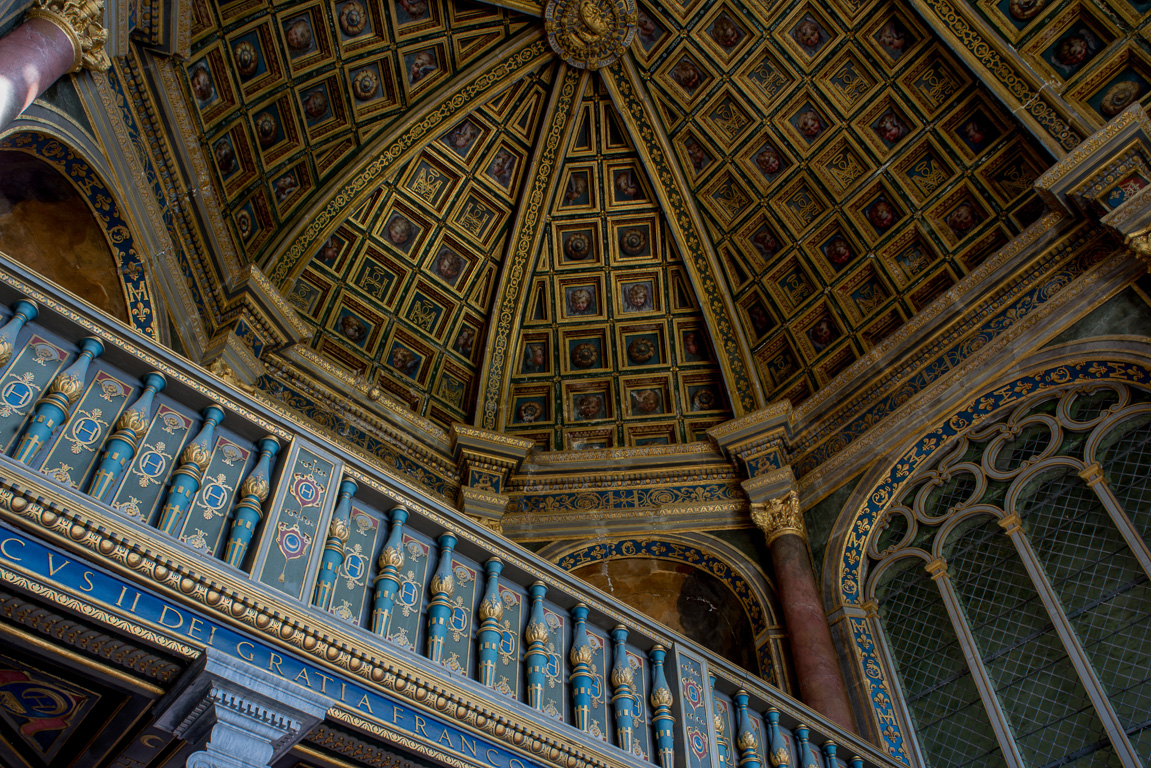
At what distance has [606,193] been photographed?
15859mm

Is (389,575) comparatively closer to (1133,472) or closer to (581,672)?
(581,672)

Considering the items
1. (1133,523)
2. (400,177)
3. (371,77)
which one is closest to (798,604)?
(1133,523)

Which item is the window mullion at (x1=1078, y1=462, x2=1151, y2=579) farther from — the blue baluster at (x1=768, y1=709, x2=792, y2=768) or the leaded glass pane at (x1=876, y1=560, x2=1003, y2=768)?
the blue baluster at (x1=768, y1=709, x2=792, y2=768)

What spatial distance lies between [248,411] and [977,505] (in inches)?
324

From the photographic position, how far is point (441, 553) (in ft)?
20.4

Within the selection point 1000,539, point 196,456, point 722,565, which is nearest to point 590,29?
point 722,565

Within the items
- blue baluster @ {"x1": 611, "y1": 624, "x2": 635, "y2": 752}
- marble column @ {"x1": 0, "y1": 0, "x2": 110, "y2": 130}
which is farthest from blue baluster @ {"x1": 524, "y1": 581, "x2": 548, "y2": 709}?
marble column @ {"x1": 0, "y1": 0, "x2": 110, "y2": 130}

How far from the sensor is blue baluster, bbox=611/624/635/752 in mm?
6309

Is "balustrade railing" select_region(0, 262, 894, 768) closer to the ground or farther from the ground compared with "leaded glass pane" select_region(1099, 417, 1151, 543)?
closer to the ground

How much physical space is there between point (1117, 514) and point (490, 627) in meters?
6.86

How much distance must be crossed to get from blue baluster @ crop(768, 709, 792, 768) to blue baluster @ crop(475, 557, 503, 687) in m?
2.37

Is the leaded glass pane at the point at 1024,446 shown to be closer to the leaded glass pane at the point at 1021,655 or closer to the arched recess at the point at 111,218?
the leaded glass pane at the point at 1021,655

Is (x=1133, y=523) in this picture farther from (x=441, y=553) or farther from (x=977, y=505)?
(x=441, y=553)

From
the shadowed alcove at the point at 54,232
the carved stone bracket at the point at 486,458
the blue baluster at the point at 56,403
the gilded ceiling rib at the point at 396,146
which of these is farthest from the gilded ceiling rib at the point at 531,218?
the blue baluster at the point at 56,403
